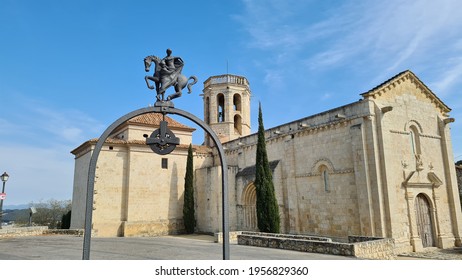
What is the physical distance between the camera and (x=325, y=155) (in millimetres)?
18828

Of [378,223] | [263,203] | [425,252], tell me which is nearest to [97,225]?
[263,203]

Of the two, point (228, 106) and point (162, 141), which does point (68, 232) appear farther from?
point (162, 141)

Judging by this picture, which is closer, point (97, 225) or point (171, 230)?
point (97, 225)

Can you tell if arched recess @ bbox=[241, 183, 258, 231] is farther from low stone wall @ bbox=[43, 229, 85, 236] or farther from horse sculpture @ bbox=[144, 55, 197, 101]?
horse sculpture @ bbox=[144, 55, 197, 101]

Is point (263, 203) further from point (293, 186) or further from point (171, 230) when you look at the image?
point (171, 230)

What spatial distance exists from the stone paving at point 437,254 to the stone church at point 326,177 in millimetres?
477

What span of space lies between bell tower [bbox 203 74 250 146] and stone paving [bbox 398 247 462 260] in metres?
18.7

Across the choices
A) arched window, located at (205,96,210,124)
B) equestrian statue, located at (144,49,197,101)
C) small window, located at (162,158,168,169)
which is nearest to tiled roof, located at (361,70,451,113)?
equestrian statue, located at (144,49,197,101)

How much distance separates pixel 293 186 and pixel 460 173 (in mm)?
17857

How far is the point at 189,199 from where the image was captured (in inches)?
976

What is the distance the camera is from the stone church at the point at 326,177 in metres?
16.8

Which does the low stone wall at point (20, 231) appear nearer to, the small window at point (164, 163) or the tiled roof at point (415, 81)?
the small window at point (164, 163)

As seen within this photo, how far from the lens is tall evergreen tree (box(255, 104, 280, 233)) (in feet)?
61.9

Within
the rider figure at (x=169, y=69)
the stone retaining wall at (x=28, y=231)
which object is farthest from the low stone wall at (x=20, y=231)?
the rider figure at (x=169, y=69)
